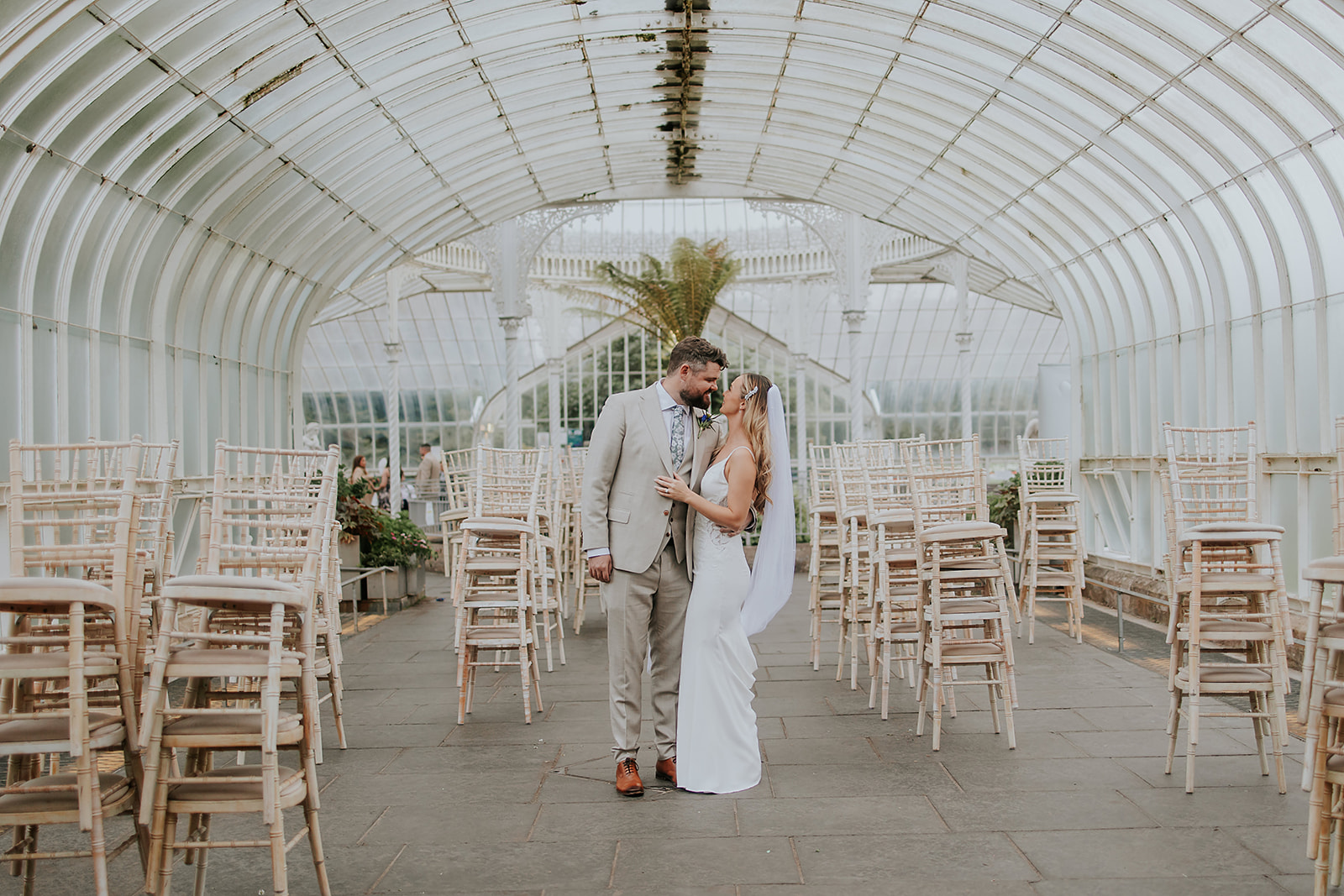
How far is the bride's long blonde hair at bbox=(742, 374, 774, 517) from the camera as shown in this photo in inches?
192

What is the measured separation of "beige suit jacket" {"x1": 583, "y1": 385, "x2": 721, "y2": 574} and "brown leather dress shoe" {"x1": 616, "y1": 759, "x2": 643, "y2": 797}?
81 cm

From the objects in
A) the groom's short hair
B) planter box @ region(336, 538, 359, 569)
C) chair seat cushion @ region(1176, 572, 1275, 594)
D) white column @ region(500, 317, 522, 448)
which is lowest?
planter box @ region(336, 538, 359, 569)

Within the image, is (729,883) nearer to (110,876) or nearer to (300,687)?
(300,687)

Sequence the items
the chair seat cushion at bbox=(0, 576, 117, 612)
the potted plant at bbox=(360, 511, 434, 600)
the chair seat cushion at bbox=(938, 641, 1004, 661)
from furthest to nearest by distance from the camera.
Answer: the potted plant at bbox=(360, 511, 434, 600) → the chair seat cushion at bbox=(938, 641, 1004, 661) → the chair seat cushion at bbox=(0, 576, 117, 612)

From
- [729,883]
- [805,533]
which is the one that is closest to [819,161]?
[805,533]

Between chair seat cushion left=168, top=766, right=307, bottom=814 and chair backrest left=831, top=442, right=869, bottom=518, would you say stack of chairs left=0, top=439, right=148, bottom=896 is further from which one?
chair backrest left=831, top=442, right=869, bottom=518

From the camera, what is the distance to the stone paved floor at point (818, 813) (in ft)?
11.9

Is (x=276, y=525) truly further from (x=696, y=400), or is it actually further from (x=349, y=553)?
(x=349, y=553)

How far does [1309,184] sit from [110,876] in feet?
27.5

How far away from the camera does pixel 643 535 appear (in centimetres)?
468

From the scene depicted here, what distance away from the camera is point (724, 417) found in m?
5.16

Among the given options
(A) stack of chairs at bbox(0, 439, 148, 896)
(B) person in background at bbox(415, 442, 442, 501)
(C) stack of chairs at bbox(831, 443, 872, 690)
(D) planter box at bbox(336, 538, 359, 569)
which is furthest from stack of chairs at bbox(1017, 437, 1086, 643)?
(B) person in background at bbox(415, 442, 442, 501)

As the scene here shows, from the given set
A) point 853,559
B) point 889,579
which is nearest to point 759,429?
point 889,579

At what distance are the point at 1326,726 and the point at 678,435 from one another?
8.65 ft
